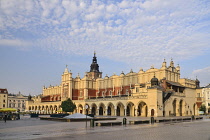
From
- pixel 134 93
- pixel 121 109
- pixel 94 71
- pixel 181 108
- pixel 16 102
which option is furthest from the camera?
pixel 16 102

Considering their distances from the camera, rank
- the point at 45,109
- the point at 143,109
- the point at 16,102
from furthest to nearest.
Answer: the point at 16,102, the point at 45,109, the point at 143,109

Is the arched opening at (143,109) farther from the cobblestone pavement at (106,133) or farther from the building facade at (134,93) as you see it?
the cobblestone pavement at (106,133)

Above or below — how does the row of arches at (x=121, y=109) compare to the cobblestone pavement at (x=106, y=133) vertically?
below

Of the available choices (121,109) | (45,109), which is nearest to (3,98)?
(45,109)

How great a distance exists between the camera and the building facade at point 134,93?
6041 centimetres

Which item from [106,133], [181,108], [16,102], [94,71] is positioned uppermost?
[94,71]

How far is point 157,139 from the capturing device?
16766 mm

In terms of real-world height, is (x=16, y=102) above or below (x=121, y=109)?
below

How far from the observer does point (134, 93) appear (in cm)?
6431

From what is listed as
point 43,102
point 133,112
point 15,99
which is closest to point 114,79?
point 133,112

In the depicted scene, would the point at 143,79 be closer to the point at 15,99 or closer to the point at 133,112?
the point at 133,112

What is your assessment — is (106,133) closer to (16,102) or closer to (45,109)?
(45,109)

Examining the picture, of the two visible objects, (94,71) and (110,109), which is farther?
(94,71)

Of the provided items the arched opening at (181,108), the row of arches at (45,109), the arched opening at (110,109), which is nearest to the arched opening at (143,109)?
the arched opening at (181,108)
